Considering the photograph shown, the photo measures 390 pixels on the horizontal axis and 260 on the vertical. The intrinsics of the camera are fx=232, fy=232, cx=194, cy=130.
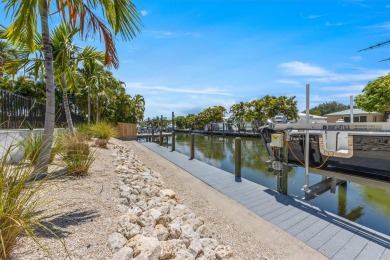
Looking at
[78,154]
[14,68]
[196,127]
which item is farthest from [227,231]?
[196,127]

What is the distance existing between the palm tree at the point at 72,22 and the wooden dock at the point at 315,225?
4191mm

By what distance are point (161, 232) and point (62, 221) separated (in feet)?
3.72

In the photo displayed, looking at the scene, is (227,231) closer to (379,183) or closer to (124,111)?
(379,183)

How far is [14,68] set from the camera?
4.92 meters

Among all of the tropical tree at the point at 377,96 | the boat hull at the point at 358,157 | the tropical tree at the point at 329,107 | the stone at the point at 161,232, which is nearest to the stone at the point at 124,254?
the stone at the point at 161,232

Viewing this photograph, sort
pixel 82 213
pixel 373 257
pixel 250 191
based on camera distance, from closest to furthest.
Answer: pixel 82 213 → pixel 373 257 → pixel 250 191

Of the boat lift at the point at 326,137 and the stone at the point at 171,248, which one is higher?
the boat lift at the point at 326,137

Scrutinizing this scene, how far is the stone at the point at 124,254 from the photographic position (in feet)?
6.80

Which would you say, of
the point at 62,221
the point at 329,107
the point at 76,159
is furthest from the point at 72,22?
the point at 329,107

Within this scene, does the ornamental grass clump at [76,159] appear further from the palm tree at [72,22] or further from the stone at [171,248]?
the stone at [171,248]

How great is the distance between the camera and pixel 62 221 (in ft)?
8.06

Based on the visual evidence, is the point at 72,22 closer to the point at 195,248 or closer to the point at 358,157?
the point at 195,248

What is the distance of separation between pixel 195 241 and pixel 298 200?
3232mm

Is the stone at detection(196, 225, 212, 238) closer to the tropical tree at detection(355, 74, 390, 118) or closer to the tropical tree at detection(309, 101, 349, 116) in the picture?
the tropical tree at detection(355, 74, 390, 118)
